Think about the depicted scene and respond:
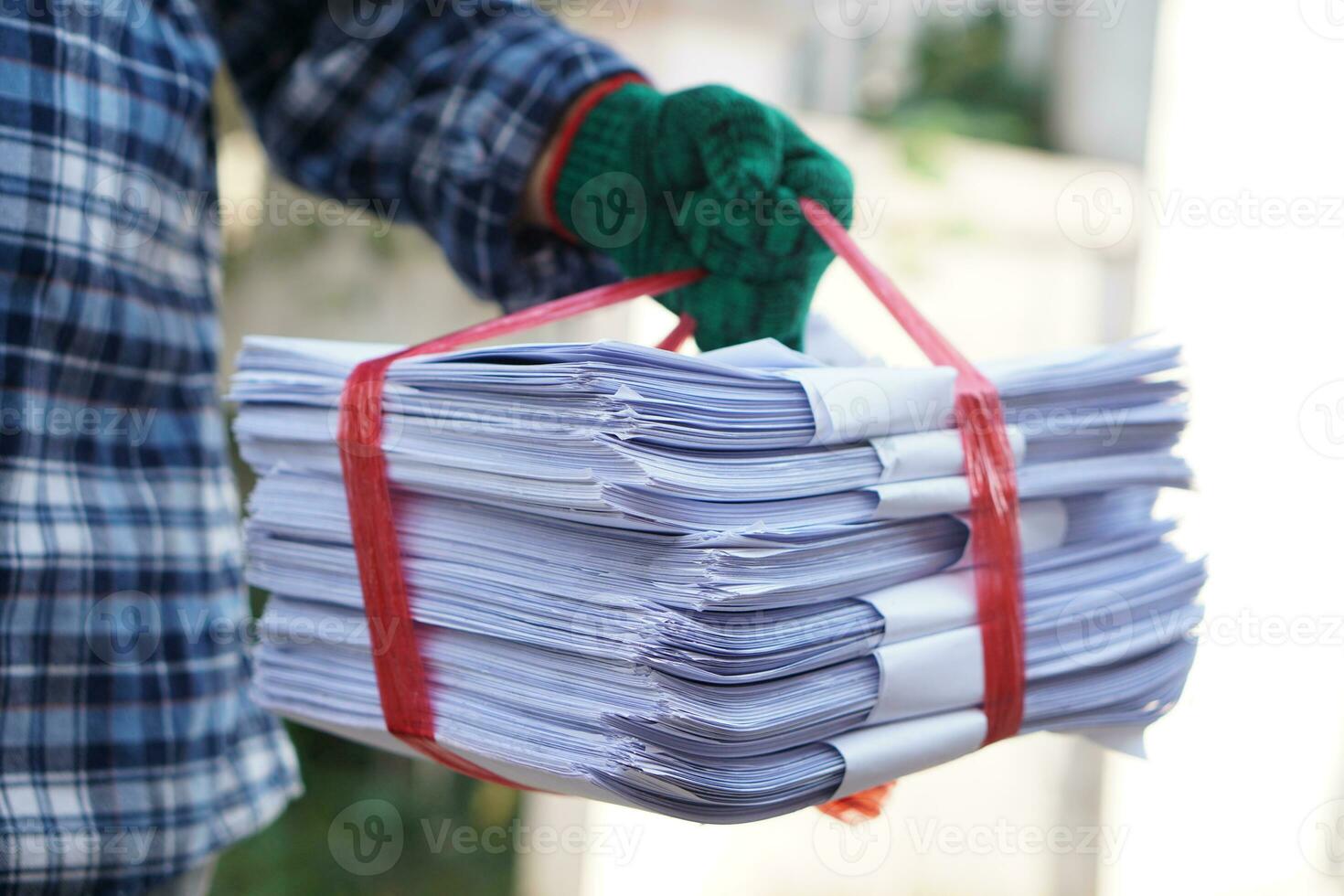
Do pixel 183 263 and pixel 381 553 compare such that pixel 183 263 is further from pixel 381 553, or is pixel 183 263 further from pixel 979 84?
pixel 979 84

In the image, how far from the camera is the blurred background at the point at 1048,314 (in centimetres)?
200

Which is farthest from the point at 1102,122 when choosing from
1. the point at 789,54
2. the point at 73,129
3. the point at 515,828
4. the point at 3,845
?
the point at 3,845

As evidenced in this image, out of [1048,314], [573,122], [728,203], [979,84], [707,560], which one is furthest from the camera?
[979,84]

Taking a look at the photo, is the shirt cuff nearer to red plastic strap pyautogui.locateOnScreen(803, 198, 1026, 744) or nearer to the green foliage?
red plastic strap pyautogui.locateOnScreen(803, 198, 1026, 744)

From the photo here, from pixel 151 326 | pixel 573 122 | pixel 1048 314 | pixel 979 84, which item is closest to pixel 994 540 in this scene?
pixel 573 122

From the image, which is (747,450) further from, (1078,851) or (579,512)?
(1078,851)

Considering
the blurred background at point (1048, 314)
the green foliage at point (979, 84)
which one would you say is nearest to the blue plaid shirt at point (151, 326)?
the blurred background at point (1048, 314)

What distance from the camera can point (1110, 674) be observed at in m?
0.53

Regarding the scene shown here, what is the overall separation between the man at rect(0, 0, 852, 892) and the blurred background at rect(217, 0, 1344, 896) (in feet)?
3.40

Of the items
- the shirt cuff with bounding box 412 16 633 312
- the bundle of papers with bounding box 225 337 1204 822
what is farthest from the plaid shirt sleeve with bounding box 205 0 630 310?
the bundle of papers with bounding box 225 337 1204 822

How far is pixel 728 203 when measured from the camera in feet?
1.73

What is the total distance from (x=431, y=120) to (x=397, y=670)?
386 millimetres

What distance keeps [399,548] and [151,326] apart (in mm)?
312

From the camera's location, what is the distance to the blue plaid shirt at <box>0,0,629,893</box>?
0.62m
